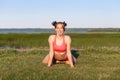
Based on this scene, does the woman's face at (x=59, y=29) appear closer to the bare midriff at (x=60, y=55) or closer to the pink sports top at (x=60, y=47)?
the pink sports top at (x=60, y=47)

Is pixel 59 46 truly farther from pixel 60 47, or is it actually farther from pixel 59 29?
pixel 59 29

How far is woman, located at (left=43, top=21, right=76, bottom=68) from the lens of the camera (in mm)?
11758

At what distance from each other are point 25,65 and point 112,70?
8.86 ft

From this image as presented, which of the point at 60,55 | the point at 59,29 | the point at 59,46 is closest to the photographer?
the point at 59,29

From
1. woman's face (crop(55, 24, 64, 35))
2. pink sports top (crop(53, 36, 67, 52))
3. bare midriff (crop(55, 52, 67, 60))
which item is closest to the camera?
woman's face (crop(55, 24, 64, 35))

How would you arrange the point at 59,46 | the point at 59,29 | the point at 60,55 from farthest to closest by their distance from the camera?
the point at 60,55 < the point at 59,46 < the point at 59,29

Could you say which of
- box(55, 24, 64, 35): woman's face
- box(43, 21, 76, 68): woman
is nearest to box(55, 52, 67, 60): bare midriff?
box(43, 21, 76, 68): woman

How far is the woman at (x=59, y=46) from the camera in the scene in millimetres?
11758

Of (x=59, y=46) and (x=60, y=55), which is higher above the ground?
(x=59, y=46)

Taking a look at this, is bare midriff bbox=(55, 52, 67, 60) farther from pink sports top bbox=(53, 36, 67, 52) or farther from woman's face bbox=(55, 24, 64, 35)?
woman's face bbox=(55, 24, 64, 35)

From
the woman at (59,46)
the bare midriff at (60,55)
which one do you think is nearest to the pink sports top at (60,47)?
the woman at (59,46)

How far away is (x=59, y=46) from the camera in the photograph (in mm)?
12031

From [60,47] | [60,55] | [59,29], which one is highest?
[59,29]

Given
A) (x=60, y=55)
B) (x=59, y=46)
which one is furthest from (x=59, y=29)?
(x=60, y=55)
